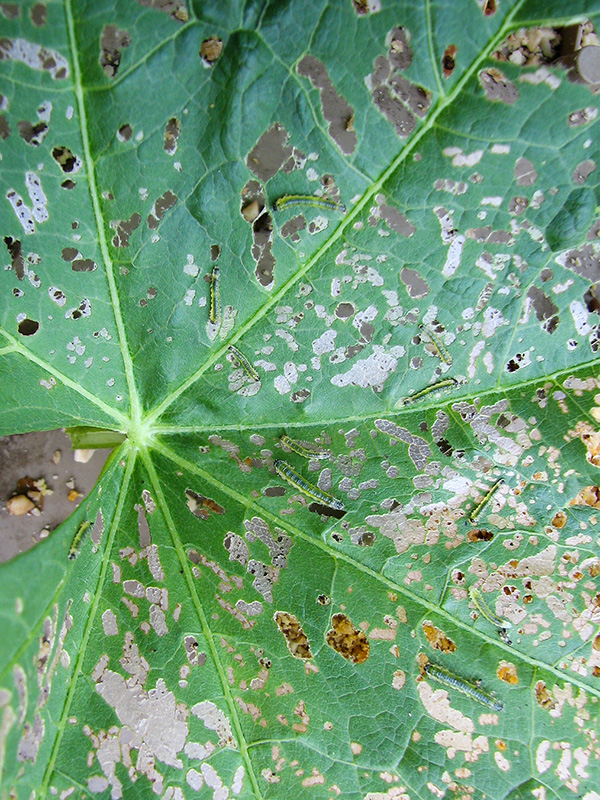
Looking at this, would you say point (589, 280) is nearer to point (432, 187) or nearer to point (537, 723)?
point (432, 187)

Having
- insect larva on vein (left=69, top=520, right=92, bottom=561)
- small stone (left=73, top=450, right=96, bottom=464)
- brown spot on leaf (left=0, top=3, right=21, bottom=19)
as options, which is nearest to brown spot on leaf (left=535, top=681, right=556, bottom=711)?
insect larva on vein (left=69, top=520, right=92, bottom=561)

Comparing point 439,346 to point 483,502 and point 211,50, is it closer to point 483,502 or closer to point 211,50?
point 483,502

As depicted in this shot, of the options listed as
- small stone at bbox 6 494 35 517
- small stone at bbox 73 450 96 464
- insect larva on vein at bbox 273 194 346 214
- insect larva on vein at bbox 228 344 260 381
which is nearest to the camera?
insect larva on vein at bbox 273 194 346 214

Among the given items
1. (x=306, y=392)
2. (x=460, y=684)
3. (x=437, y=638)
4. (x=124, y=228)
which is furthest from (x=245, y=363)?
(x=460, y=684)

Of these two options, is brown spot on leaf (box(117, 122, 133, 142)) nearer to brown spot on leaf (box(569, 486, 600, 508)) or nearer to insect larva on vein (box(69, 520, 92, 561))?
insect larva on vein (box(69, 520, 92, 561))

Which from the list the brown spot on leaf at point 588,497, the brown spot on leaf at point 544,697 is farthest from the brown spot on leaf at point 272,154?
the brown spot on leaf at point 544,697

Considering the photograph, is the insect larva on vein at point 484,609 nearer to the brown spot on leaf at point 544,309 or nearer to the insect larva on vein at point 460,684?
the insect larva on vein at point 460,684
